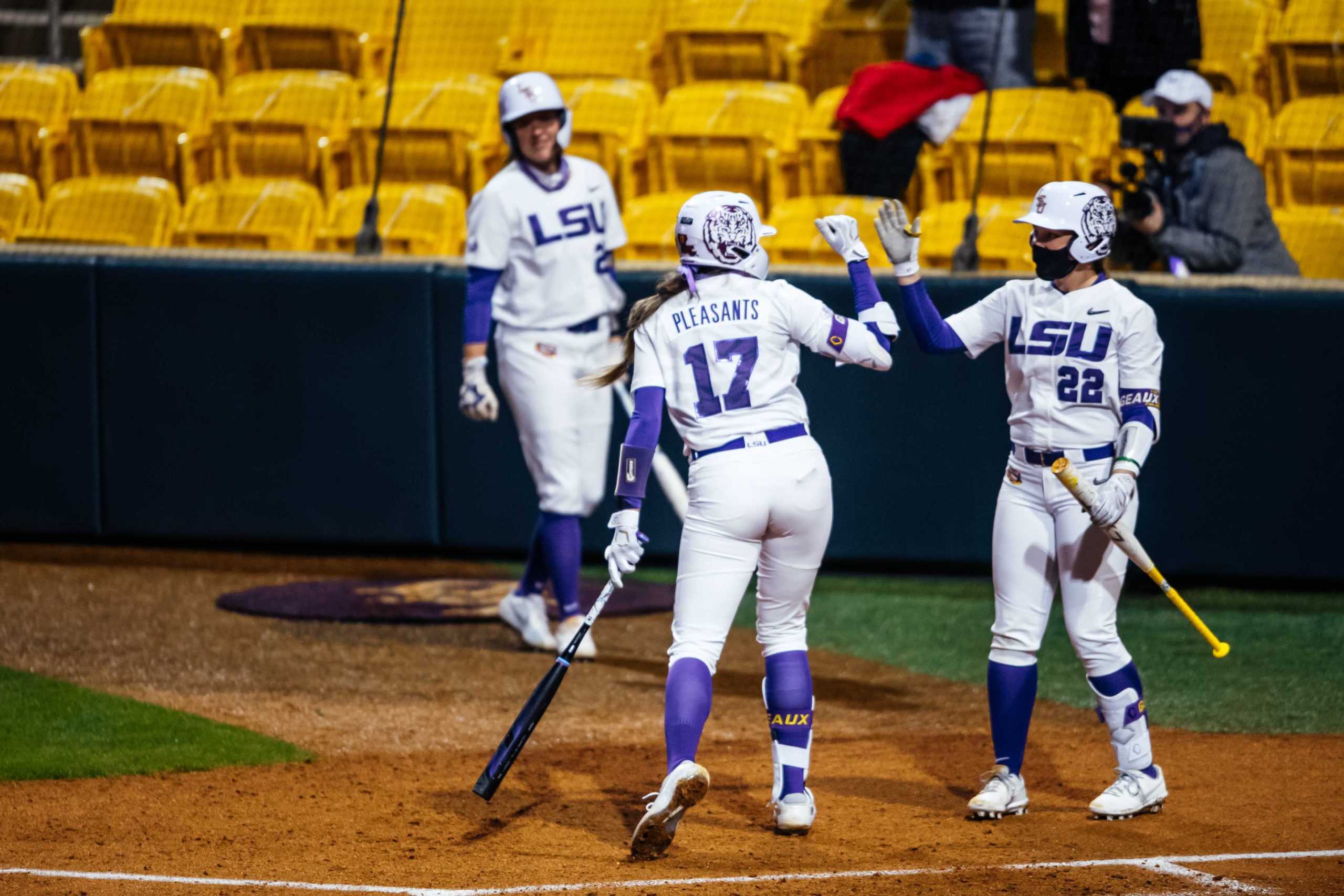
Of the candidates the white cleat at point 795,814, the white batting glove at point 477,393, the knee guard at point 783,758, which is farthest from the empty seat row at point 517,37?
the white cleat at point 795,814

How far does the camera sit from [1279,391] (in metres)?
8.15

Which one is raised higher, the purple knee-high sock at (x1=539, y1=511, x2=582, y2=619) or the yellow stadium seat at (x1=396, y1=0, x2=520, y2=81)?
the yellow stadium seat at (x1=396, y1=0, x2=520, y2=81)

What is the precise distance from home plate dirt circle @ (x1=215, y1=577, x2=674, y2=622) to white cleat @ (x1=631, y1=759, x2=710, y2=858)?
333 cm

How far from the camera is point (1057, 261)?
16.7ft

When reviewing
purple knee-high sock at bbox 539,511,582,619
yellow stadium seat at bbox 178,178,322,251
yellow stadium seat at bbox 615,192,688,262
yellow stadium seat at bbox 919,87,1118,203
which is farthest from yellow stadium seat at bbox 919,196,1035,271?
yellow stadium seat at bbox 178,178,322,251

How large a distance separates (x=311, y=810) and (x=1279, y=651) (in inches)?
166

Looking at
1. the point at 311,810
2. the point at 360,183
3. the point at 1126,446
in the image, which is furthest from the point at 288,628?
the point at 1126,446

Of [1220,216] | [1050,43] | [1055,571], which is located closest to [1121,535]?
[1055,571]

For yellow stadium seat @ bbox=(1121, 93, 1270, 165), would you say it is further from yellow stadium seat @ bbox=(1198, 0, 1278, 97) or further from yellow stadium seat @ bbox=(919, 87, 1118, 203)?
yellow stadium seat @ bbox=(1198, 0, 1278, 97)

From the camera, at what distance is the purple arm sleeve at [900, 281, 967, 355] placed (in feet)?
17.2

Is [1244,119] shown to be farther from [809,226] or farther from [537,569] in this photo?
[537,569]

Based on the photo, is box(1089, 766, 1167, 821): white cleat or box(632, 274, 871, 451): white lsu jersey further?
box(1089, 766, 1167, 821): white cleat

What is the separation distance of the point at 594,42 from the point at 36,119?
3.59m

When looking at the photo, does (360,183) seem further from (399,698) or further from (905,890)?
(905,890)
